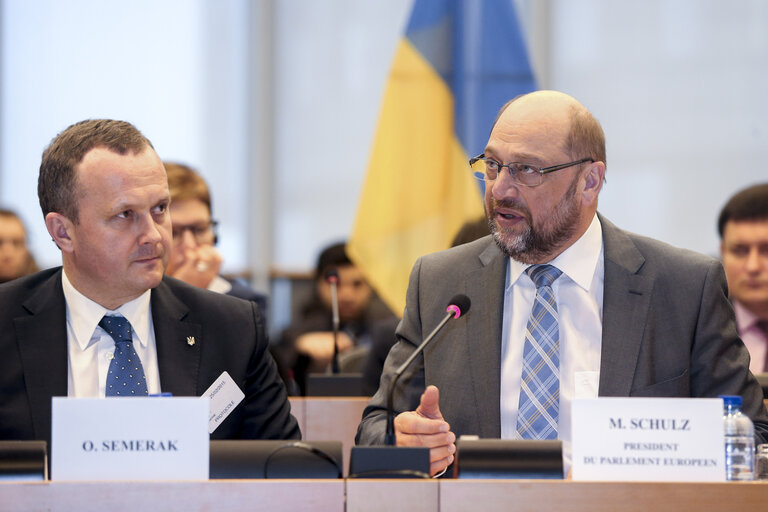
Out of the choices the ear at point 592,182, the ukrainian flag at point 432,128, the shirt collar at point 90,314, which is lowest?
the shirt collar at point 90,314

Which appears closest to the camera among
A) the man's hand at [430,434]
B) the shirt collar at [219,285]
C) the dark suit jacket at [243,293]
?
the man's hand at [430,434]

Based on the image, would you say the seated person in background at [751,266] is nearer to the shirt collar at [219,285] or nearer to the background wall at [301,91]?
the shirt collar at [219,285]

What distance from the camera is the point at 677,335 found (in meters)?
2.50

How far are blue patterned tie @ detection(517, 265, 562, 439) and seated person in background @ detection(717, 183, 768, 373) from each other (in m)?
1.81

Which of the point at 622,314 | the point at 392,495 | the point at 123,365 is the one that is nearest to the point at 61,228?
the point at 123,365

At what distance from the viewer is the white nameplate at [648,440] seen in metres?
1.77

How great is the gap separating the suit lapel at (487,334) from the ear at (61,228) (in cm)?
110

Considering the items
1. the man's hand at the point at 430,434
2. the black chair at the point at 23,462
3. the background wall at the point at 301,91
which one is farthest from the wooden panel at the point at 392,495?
the background wall at the point at 301,91

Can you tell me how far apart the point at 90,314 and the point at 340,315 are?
333cm

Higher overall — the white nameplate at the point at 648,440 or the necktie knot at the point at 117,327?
the necktie knot at the point at 117,327

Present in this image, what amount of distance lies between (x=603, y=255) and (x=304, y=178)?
4.72m

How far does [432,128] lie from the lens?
18.1ft

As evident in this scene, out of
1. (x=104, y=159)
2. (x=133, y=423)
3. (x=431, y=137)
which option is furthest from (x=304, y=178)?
(x=133, y=423)

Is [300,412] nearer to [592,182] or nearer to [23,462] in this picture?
[592,182]
